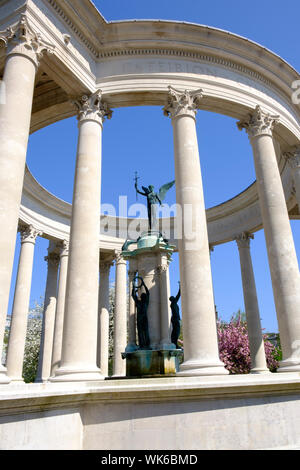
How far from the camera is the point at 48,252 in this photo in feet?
401

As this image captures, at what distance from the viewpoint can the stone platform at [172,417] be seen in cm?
3394

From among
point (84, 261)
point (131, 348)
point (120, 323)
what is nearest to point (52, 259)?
point (120, 323)

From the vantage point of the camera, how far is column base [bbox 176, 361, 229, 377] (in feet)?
137

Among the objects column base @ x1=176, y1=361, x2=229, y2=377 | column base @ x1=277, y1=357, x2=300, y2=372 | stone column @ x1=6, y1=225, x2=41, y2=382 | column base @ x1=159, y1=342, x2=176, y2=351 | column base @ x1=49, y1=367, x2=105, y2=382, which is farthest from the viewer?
stone column @ x1=6, y1=225, x2=41, y2=382

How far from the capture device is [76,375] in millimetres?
42031

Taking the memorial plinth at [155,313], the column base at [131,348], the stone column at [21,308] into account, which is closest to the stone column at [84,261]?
the memorial plinth at [155,313]

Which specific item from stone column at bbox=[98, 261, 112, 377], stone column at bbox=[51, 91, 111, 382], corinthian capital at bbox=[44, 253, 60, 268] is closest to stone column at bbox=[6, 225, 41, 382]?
corinthian capital at bbox=[44, 253, 60, 268]

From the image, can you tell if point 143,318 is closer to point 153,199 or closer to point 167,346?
point 167,346

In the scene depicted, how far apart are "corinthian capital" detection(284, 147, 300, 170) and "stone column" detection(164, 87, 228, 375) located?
30.6m

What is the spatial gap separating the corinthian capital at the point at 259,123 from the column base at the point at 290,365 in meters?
41.7
